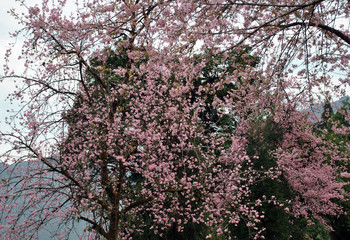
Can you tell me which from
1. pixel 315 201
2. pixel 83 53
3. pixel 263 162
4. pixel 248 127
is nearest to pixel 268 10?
pixel 83 53

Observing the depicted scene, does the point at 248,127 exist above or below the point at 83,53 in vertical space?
above

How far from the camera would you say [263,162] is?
11.5 m

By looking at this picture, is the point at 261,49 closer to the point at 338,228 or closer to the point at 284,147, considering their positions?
the point at 284,147

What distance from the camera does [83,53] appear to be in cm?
704

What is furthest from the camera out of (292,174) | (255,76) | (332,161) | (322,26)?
(332,161)

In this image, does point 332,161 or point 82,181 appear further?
point 332,161

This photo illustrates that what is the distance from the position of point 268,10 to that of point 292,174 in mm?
9707

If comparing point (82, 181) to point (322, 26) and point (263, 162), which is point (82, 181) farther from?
point (263, 162)

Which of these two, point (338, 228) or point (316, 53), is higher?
point (316, 53)

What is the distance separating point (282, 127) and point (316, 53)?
27.7 ft

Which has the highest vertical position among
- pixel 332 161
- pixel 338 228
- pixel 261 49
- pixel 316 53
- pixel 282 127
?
pixel 282 127

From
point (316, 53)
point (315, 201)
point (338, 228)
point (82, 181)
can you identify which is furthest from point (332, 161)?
point (82, 181)

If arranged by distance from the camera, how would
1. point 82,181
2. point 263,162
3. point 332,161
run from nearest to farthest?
point 82,181 < point 263,162 < point 332,161

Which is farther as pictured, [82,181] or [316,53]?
[82,181]
